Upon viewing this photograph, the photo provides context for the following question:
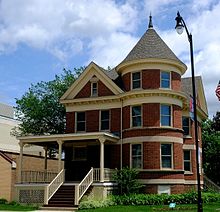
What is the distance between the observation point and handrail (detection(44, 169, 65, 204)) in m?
27.7

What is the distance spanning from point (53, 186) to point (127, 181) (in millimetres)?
5357

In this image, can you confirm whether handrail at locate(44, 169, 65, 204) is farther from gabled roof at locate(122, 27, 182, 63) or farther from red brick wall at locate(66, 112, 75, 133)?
gabled roof at locate(122, 27, 182, 63)

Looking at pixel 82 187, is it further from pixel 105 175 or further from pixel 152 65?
pixel 152 65

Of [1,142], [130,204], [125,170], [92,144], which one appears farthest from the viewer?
[1,142]

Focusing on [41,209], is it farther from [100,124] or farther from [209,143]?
[209,143]

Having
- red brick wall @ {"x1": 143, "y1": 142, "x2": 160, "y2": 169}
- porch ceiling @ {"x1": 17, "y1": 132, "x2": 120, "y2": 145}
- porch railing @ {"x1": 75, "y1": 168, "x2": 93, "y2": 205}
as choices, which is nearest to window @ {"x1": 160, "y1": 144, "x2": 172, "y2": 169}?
red brick wall @ {"x1": 143, "y1": 142, "x2": 160, "y2": 169}

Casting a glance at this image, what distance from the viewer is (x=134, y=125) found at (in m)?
32.4

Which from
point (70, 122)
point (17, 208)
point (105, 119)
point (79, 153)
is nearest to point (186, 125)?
point (105, 119)

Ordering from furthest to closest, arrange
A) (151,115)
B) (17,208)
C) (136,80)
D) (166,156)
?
1. (136,80)
2. (151,115)
3. (166,156)
4. (17,208)

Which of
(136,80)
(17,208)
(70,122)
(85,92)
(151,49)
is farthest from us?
(70,122)

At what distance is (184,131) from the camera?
1430 inches

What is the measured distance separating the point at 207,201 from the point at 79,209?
9410mm

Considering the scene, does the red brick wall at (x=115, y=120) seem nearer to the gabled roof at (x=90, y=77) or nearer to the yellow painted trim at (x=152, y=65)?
the gabled roof at (x=90, y=77)

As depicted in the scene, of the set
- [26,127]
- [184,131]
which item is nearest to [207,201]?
[184,131]
